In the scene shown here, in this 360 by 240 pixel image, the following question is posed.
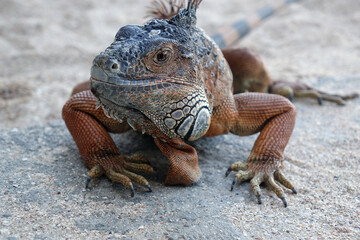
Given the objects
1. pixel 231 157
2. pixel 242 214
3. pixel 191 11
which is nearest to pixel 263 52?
pixel 231 157

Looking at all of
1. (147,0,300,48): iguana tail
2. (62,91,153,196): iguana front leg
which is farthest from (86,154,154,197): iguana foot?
(147,0,300,48): iguana tail

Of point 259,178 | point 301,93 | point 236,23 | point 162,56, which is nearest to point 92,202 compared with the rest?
point 162,56

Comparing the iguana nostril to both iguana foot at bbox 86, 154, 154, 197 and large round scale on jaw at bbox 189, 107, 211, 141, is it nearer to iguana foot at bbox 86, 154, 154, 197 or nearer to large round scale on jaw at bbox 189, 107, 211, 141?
large round scale on jaw at bbox 189, 107, 211, 141

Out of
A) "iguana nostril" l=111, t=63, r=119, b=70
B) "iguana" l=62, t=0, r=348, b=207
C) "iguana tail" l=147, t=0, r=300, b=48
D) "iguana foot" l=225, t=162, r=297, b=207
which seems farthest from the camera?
"iguana tail" l=147, t=0, r=300, b=48

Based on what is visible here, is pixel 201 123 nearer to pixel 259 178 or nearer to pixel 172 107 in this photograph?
pixel 172 107

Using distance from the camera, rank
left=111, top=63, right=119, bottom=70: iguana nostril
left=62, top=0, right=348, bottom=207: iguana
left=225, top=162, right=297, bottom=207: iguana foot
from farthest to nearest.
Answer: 1. left=225, top=162, right=297, bottom=207: iguana foot
2. left=62, top=0, right=348, bottom=207: iguana
3. left=111, top=63, right=119, bottom=70: iguana nostril

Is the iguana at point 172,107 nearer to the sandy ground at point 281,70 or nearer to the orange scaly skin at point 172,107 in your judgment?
the orange scaly skin at point 172,107
